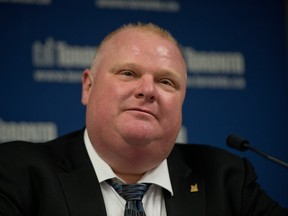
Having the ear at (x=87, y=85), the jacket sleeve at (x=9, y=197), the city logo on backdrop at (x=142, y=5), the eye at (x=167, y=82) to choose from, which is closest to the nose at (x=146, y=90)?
the eye at (x=167, y=82)

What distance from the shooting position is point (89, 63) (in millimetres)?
3717

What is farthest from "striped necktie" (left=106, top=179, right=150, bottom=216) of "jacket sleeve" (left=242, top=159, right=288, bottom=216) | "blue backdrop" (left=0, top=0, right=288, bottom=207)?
"blue backdrop" (left=0, top=0, right=288, bottom=207)

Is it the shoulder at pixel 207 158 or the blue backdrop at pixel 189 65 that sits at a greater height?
the blue backdrop at pixel 189 65

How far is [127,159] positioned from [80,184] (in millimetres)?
270

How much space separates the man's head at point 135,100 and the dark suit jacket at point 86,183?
18 cm

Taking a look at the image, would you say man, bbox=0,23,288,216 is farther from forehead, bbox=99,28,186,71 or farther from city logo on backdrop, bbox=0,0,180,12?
city logo on backdrop, bbox=0,0,180,12

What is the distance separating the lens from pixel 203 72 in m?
3.95

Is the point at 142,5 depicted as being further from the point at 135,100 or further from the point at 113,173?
the point at 113,173

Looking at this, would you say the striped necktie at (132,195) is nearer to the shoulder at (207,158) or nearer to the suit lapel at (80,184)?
the suit lapel at (80,184)

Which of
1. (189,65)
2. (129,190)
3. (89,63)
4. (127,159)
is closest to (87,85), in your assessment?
(127,159)

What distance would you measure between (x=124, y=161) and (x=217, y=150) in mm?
682

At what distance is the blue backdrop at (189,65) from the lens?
360cm

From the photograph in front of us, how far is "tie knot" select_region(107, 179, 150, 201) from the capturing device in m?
2.38

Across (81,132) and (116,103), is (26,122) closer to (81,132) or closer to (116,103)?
(81,132)
